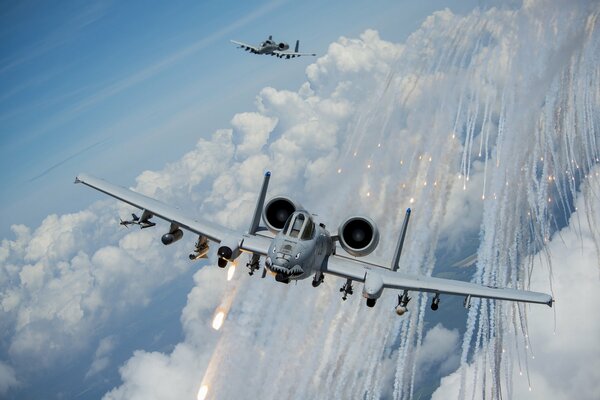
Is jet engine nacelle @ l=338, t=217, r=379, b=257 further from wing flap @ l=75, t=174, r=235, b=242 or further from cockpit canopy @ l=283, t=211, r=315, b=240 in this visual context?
wing flap @ l=75, t=174, r=235, b=242

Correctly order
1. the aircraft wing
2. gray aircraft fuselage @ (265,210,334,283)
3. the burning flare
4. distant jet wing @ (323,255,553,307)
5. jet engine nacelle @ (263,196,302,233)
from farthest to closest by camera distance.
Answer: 1. the burning flare
2. jet engine nacelle @ (263,196,302,233)
3. the aircraft wing
4. distant jet wing @ (323,255,553,307)
5. gray aircraft fuselage @ (265,210,334,283)

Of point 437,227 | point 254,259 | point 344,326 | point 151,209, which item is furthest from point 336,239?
point 437,227

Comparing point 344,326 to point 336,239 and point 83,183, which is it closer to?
point 336,239

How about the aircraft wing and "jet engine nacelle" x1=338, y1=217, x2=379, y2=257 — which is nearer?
the aircraft wing

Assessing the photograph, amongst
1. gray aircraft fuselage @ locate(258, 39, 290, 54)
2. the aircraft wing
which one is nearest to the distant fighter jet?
gray aircraft fuselage @ locate(258, 39, 290, 54)

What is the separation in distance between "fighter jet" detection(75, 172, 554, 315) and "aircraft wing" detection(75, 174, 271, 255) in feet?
0.21

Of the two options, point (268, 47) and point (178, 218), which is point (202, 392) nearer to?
point (178, 218)

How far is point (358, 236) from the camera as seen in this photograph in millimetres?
32781

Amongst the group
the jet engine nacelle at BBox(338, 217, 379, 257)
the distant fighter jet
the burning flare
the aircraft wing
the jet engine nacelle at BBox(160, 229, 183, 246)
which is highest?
the distant fighter jet

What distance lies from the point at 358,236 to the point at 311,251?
4851 millimetres

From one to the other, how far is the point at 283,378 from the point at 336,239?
38923 millimetres

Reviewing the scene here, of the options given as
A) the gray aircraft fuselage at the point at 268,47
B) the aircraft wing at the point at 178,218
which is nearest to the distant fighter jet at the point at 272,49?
the gray aircraft fuselage at the point at 268,47

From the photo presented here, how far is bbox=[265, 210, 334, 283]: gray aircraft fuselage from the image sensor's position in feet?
91.2

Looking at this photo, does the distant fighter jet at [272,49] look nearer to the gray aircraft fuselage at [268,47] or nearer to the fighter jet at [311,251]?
the gray aircraft fuselage at [268,47]
